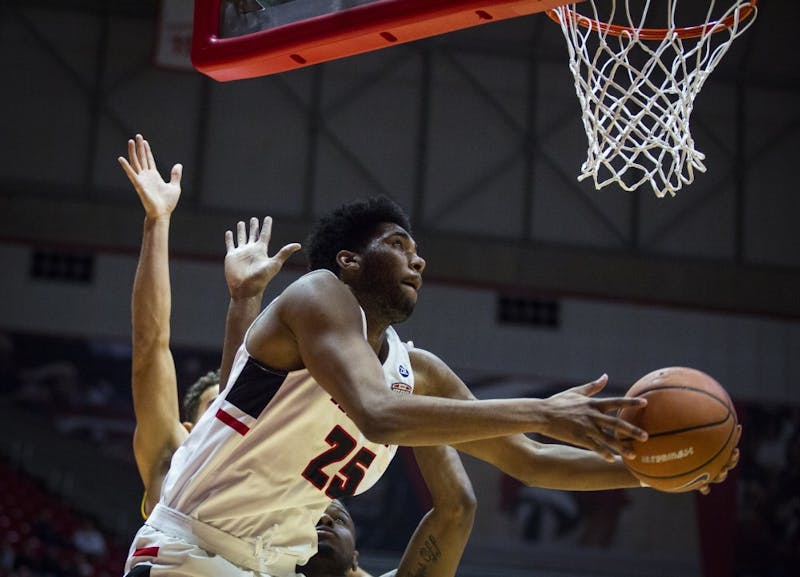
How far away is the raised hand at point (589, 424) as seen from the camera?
8.50 feet

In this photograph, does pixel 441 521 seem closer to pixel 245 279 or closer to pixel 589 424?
pixel 245 279

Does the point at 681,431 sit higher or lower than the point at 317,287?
lower

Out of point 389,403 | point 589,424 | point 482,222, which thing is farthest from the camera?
point 482,222

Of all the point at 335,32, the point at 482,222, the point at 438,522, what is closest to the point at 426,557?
the point at 438,522

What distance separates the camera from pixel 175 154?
551 inches

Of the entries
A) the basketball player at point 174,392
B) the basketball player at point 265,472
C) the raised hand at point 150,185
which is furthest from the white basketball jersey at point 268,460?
the raised hand at point 150,185

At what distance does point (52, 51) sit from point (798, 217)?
10.2 metres

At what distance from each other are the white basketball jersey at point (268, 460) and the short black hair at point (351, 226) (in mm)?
513

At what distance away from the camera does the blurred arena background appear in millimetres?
12836

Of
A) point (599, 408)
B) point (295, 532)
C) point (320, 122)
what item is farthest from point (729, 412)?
point (320, 122)

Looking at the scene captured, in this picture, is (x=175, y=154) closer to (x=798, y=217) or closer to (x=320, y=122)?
(x=320, y=122)

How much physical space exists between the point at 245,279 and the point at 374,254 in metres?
1.02

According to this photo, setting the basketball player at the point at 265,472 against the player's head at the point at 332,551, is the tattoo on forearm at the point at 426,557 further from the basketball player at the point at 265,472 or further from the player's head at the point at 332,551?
the basketball player at the point at 265,472

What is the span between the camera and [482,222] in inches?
557
